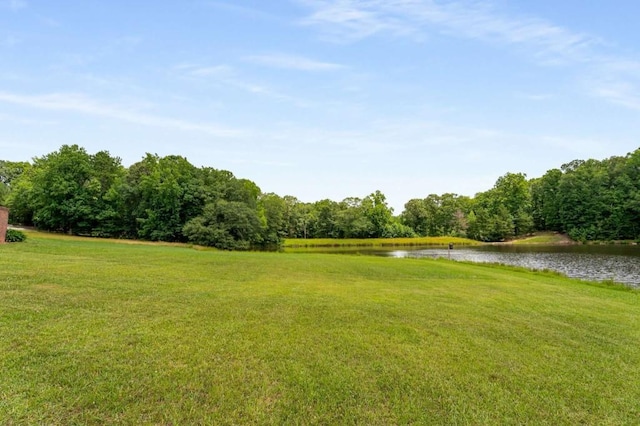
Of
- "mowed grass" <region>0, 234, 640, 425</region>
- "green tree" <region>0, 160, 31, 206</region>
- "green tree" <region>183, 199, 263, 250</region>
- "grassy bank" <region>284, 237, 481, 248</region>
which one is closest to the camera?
"mowed grass" <region>0, 234, 640, 425</region>

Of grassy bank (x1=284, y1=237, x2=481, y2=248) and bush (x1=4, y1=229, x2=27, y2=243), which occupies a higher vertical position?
bush (x1=4, y1=229, x2=27, y2=243)

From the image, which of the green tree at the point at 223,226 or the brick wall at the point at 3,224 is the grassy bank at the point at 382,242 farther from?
the brick wall at the point at 3,224

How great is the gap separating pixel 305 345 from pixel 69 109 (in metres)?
31.2

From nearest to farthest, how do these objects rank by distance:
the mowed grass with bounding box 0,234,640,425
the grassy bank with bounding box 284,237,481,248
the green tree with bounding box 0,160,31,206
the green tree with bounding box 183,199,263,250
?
the mowed grass with bounding box 0,234,640,425, the green tree with bounding box 183,199,263,250, the grassy bank with bounding box 284,237,481,248, the green tree with bounding box 0,160,31,206

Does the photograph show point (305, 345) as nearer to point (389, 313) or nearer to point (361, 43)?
point (389, 313)

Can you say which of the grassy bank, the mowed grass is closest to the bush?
the mowed grass

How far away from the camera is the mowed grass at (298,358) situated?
357 centimetres

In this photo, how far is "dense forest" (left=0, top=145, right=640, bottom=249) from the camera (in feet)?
135

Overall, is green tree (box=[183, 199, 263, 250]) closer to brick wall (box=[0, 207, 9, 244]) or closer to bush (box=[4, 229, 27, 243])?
bush (box=[4, 229, 27, 243])

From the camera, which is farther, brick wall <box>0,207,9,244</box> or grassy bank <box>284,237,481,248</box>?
grassy bank <box>284,237,481,248</box>

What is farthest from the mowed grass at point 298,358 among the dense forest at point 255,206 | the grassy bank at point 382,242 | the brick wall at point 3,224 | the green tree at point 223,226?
the grassy bank at point 382,242

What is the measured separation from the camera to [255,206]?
5025 centimetres

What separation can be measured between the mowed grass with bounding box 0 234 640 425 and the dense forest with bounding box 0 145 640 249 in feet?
109

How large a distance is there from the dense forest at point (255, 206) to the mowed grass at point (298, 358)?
1313 inches
